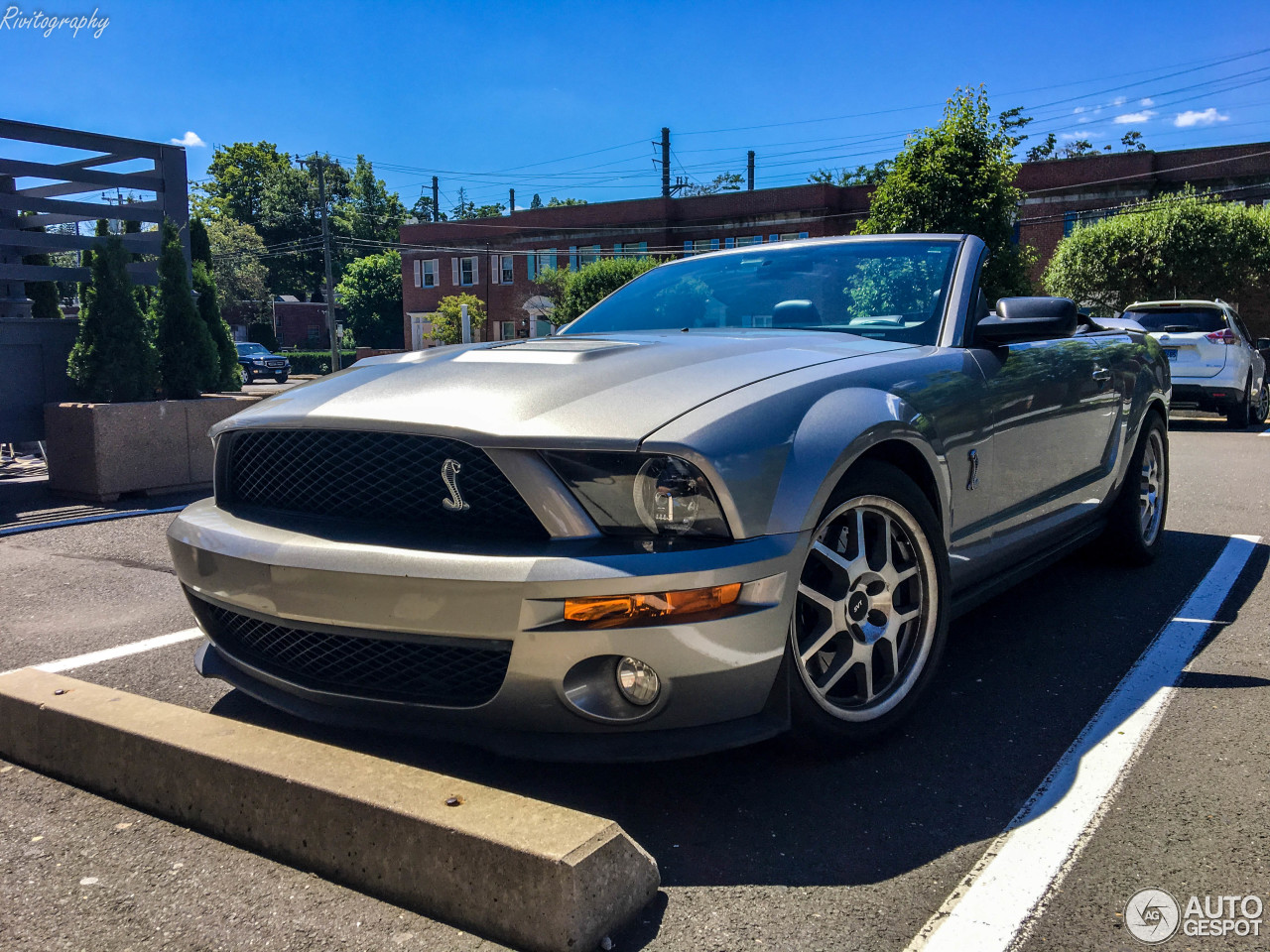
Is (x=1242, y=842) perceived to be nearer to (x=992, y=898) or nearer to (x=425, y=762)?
(x=992, y=898)

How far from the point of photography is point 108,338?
802cm

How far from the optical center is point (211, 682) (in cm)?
343

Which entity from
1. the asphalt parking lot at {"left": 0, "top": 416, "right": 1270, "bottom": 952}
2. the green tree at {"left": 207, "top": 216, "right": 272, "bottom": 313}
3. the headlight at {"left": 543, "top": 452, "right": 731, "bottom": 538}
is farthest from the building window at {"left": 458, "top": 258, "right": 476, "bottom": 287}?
the headlight at {"left": 543, "top": 452, "right": 731, "bottom": 538}

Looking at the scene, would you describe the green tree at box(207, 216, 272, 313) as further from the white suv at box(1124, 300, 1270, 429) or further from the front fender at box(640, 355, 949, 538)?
the front fender at box(640, 355, 949, 538)

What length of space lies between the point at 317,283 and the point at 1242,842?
89.6 meters

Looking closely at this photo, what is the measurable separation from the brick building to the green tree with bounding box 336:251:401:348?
50.7ft

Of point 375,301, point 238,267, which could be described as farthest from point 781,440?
point 238,267

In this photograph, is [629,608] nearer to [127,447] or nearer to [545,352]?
[545,352]

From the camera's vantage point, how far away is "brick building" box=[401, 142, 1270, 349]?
37.3m

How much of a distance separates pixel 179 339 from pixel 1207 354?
12890mm

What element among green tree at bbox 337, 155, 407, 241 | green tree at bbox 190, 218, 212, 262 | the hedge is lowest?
the hedge

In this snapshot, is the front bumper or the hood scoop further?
the hood scoop

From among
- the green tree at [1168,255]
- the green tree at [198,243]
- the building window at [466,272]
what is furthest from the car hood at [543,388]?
the building window at [466,272]

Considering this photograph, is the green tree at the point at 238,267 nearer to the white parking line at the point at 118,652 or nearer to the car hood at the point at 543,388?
the white parking line at the point at 118,652
